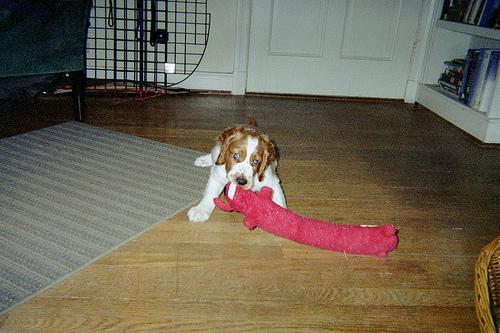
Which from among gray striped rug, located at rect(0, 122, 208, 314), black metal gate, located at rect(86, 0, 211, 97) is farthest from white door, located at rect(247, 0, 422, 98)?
gray striped rug, located at rect(0, 122, 208, 314)

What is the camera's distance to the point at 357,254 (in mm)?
1535

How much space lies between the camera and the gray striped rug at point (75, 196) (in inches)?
53.2

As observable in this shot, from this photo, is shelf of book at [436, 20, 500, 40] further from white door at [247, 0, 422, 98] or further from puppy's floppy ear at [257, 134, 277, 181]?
puppy's floppy ear at [257, 134, 277, 181]

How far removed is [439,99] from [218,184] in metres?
2.44

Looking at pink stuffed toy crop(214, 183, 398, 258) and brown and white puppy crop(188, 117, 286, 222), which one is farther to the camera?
brown and white puppy crop(188, 117, 286, 222)

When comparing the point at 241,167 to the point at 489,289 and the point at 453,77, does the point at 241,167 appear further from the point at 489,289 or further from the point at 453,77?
the point at 453,77

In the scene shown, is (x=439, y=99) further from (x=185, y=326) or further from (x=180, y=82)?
(x=185, y=326)

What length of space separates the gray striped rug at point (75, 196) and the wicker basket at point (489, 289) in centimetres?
107

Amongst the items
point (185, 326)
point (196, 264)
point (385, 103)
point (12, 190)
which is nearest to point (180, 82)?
point (385, 103)

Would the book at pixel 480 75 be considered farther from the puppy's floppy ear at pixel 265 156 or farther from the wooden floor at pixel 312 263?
the puppy's floppy ear at pixel 265 156

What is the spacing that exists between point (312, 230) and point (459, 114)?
2.20m

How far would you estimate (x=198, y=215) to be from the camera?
1.68 metres

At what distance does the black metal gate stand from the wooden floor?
2.95 ft

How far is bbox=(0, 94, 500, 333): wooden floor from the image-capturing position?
119 centimetres
